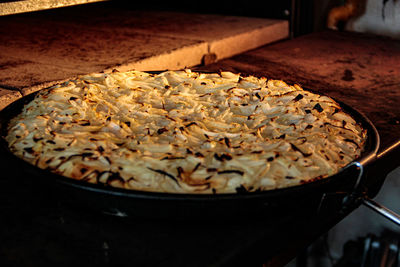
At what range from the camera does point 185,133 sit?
1.68 metres

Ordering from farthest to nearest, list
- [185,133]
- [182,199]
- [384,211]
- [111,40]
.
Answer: [111,40], [185,133], [384,211], [182,199]

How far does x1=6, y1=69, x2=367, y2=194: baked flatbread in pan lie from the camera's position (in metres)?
1.40

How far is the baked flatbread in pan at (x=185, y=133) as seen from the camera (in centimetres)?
140

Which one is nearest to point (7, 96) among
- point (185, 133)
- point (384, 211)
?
point (185, 133)

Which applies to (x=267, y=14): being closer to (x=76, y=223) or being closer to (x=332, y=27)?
(x=332, y=27)

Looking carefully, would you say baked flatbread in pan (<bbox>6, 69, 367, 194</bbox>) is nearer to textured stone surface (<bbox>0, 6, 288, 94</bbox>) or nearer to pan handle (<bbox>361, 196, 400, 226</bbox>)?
pan handle (<bbox>361, 196, 400, 226</bbox>)

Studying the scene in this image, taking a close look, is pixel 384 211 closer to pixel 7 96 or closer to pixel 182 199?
pixel 182 199

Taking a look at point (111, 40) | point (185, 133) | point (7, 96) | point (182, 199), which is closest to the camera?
point (182, 199)

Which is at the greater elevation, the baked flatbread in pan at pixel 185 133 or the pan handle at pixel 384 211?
the baked flatbread in pan at pixel 185 133

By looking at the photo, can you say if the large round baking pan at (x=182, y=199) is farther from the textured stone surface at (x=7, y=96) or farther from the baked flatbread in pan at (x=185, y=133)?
the textured stone surface at (x=7, y=96)

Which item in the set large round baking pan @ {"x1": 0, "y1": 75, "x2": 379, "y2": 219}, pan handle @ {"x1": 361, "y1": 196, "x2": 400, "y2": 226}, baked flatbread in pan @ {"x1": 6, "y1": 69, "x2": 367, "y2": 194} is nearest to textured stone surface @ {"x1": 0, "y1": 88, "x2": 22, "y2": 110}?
baked flatbread in pan @ {"x1": 6, "y1": 69, "x2": 367, "y2": 194}

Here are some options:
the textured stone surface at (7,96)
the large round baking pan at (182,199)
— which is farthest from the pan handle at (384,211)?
the textured stone surface at (7,96)

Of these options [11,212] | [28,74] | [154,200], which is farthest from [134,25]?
[154,200]

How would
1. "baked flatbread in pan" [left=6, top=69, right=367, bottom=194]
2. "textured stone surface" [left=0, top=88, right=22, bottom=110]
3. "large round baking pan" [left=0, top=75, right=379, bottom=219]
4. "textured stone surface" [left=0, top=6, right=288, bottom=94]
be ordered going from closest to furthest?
"large round baking pan" [left=0, top=75, right=379, bottom=219]
"baked flatbread in pan" [left=6, top=69, right=367, bottom=194]
"textured stone surface" [left=0, top=88, right=22, bottom=110]
"textured stone surface" [left=0, top=6, right=288, bottom=94]
